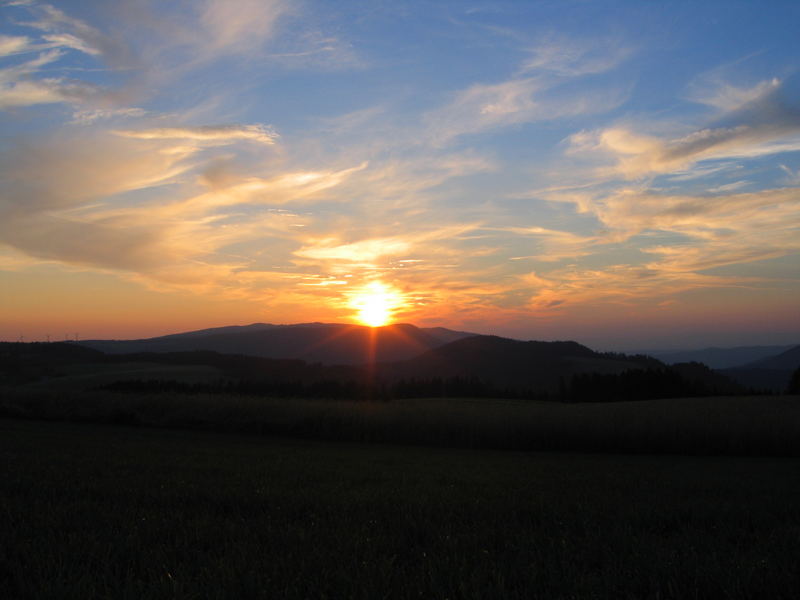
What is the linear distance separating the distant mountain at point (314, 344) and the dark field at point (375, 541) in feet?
438

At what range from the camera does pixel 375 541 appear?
14.8ft

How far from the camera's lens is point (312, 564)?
12.8 feet

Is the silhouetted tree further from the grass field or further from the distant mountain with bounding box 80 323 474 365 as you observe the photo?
the distant mountain with bounding box 80 323 474 365

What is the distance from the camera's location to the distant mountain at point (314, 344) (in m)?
150

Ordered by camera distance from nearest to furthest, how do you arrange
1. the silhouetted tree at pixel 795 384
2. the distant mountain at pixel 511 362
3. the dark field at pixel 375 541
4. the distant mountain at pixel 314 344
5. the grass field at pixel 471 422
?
the dark field at pixel 375 541
the grass field at pixel 471 422
the silhouetted tree at pixel 795 384
the distant mountain at pixel 511 362
the distant mountain at pixel 314 344

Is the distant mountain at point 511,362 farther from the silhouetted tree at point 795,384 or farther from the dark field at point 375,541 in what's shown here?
the dark field at point 375,541

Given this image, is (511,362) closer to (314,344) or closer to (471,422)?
(314,344)

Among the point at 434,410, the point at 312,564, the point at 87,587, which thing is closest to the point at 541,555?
the point at 312,564

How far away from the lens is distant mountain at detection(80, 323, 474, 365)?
150375 mm

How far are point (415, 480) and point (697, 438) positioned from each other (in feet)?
55.6

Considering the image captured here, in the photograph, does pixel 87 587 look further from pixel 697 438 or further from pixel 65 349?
pixel 65 349

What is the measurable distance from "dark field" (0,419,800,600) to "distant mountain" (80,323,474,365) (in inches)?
5257

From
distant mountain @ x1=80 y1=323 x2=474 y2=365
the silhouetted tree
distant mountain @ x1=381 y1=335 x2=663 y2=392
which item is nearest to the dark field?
the silhouetted tree

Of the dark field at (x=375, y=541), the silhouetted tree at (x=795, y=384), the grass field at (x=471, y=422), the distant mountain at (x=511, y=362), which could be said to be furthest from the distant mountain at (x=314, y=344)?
the dark field at (x=375, y=541)
